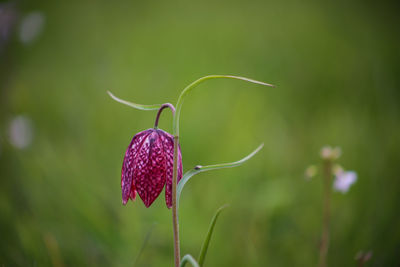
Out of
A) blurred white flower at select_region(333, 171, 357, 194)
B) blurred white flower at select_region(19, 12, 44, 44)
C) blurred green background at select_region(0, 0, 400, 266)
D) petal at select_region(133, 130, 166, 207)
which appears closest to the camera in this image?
A: petal at select_region(133, 130, 166, 207)

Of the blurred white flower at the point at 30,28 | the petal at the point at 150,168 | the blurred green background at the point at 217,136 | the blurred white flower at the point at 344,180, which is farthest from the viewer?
the blurred white flower at the point at 30,28

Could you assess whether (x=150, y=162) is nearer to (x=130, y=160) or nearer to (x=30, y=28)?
(x=130, y=160)

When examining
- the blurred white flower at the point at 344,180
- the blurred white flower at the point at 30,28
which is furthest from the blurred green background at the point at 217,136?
the blurred white flower at the point at 344,180

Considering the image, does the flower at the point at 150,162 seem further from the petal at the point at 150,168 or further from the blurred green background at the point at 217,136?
the blurred green background at the point at 217,136

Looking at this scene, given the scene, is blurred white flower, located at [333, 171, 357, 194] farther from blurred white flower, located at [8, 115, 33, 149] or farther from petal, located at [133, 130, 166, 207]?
blurred white flower, located at [8, 115, 33, 149]

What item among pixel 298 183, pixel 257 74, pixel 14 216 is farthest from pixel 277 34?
pixel 14 216

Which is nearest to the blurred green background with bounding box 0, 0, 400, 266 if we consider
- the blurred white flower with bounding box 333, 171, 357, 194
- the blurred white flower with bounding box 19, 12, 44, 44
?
the blurred white flower with bounding box 19, 12, 44, 44

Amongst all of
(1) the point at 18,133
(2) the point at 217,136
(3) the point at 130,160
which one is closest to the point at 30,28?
(1) the point at 18,133

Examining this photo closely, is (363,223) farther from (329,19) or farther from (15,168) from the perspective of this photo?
(329,19)
